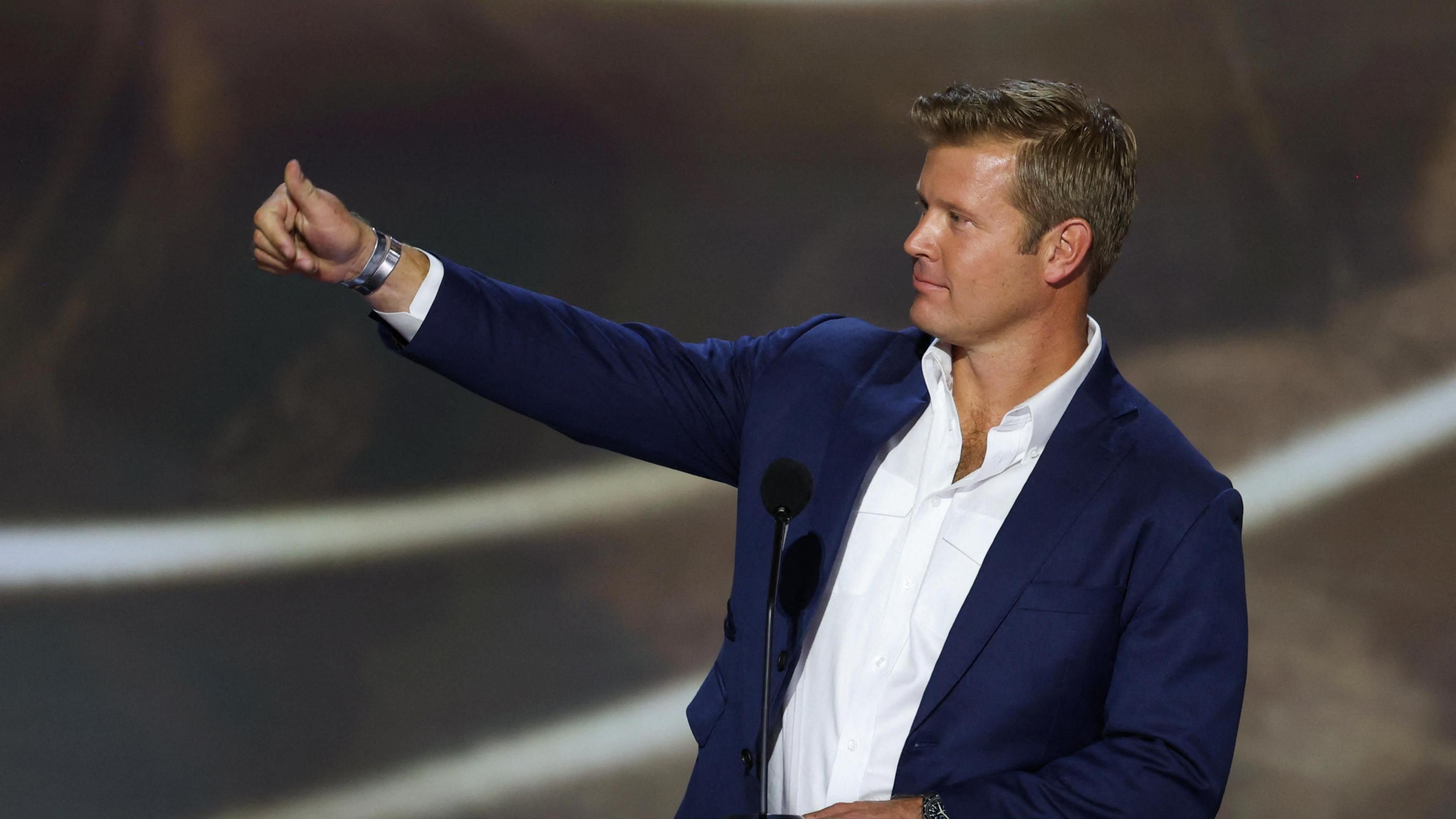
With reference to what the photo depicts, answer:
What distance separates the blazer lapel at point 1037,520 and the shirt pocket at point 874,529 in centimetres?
12

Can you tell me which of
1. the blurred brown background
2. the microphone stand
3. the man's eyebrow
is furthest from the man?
the blurred brown background

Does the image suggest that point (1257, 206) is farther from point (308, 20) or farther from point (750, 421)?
point (308, 20)

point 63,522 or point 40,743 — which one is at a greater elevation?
point 63,522

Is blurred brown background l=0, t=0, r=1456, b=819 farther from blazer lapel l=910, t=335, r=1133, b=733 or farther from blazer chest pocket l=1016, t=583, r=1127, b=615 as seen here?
blazer chest pocket l=1016, t=583, r=1127, b=615

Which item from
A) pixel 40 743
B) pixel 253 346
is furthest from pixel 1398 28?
pixel 40 743

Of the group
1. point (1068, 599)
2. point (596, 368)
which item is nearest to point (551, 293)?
point (596, 368)

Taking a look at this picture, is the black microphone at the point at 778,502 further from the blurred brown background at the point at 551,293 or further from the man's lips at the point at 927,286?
the blurred brown background at the point at 551,293

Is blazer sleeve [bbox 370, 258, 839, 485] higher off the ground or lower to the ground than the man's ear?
lower

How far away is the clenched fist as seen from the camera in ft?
4.66

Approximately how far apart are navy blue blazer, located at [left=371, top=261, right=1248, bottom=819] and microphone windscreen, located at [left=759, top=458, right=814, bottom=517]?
0.20 metres

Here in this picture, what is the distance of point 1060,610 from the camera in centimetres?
157

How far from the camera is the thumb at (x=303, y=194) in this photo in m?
1.42

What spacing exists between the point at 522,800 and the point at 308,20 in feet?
5.76

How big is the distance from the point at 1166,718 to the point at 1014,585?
0.72 feet
